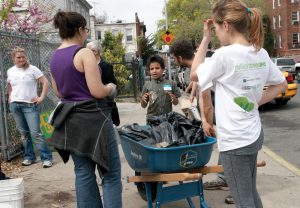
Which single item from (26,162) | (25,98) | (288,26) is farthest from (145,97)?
(288,26)

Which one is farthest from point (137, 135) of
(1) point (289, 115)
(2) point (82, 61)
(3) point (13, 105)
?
(1) point (289, 115)

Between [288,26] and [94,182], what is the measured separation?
55.5 metres

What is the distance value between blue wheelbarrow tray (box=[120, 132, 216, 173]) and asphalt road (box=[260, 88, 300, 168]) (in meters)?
2.99

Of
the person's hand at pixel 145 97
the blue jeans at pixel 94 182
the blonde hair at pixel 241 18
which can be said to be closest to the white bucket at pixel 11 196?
the blue jeans at pixel 94 182

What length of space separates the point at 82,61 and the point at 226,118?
1.25 meters

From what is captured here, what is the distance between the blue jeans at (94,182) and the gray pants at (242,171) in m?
1.22

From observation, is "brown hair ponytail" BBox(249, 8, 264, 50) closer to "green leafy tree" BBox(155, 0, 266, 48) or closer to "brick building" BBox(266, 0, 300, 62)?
"brick building" BBox(266, 0, 300, 62)

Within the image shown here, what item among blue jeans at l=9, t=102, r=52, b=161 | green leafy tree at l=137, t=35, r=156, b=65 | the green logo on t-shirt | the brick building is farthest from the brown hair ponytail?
the brick building

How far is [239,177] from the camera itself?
2656 millimetres

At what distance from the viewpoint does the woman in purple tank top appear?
331 centimetres

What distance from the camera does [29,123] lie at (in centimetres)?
656

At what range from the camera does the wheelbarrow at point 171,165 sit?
3.57 m

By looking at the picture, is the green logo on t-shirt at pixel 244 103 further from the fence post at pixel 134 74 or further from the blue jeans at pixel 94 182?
the fence post at pixel 134 74

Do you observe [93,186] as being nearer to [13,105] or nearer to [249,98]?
[249,98]
